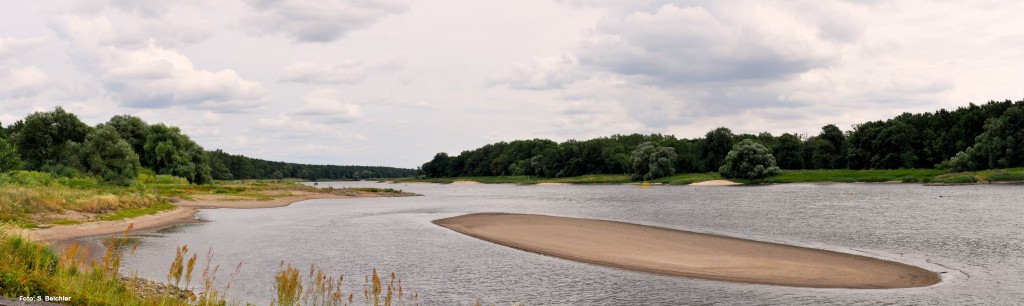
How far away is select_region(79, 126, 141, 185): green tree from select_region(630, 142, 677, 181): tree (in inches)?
4985

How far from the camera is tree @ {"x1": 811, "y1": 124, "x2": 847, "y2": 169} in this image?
164000mm

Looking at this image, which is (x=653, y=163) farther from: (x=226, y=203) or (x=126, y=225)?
(x=126, y=225)

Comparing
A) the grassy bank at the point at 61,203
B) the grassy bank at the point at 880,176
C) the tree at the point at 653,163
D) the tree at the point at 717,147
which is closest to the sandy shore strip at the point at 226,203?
the grassy bank at the point at 61,203

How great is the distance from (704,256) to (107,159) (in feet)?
277

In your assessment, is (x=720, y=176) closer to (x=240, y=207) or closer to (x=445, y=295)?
(x=240, y=207)

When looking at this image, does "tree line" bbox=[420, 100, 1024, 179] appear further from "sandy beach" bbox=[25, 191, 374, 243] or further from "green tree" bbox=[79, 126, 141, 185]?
"green tree" bbox=[79, 126, 141, 185]

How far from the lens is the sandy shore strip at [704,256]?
2447 centimetres

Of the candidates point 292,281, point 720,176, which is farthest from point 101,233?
point 720,176

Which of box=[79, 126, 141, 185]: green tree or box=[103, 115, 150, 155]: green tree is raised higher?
box=[103, 115, 150, 155]: green tree

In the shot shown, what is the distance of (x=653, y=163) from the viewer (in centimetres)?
17762

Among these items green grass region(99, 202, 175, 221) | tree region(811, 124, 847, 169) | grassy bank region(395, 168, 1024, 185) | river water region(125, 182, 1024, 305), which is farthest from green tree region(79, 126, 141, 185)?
tree region(811, 124, 847, 169)

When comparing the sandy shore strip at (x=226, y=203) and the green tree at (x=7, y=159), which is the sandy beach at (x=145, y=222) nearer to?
the sandy shore strip at (x=226, y=203)

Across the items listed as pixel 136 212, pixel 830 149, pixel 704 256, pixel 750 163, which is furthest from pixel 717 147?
pixel 704 256

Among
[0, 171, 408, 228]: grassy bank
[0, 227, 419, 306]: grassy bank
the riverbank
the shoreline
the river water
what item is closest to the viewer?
[0, 227, 419, 306]: grassy bank
